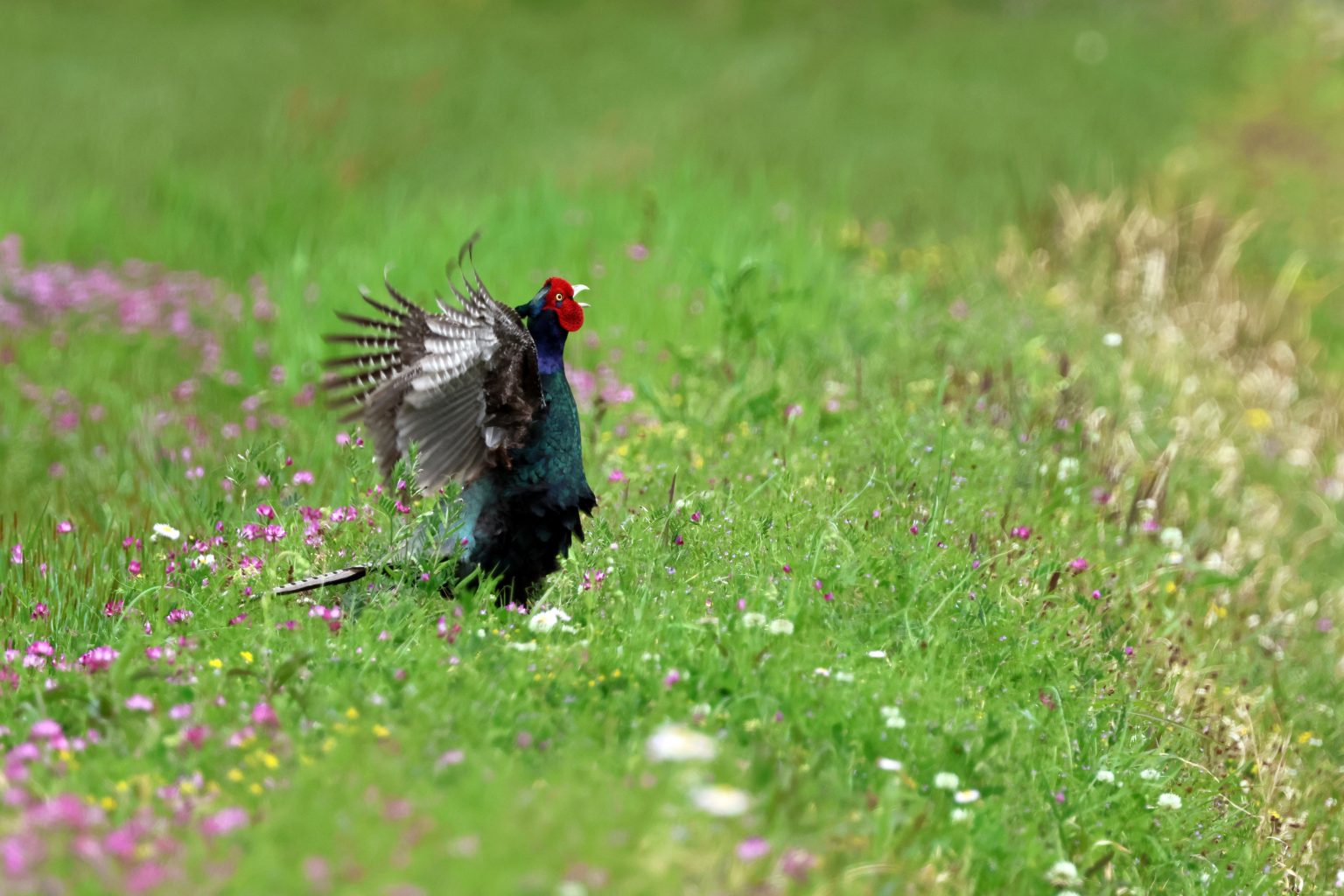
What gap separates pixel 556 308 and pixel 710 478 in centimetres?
123

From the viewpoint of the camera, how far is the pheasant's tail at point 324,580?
420 centimetres

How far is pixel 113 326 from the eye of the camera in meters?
8.45

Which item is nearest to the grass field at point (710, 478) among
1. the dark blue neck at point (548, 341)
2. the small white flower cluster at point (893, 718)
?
the small white flower cluster at point (893, 718)

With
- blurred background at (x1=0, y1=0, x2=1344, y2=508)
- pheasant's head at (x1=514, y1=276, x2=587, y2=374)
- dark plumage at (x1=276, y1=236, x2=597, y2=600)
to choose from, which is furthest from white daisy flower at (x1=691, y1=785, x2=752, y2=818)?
blurred background at (x1=0, y1=0, x2=1344, y2=508)

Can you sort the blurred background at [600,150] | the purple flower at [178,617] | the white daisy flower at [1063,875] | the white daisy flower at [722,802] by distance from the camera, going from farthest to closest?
the blurred background at [600,150] → the purple flower at [178,617] → the white daisy flower at [1063,875] → the white daisy flower at [722,802]

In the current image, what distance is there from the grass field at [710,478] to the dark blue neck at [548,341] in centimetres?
59

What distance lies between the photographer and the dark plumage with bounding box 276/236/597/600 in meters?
4.52

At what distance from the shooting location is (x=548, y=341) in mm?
4637

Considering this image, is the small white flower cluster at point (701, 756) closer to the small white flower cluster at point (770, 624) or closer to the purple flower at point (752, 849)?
the purple flower at point (752, 849)

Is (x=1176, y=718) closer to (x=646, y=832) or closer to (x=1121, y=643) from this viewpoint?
(x=1121, y=643)

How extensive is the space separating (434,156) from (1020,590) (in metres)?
8.37

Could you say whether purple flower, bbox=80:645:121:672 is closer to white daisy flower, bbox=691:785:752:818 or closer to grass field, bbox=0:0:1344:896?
grass field, bbox=0:0:1344:896

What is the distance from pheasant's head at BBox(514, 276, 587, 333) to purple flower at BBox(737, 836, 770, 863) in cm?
210

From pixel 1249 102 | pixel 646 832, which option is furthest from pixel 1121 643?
pixel 1249 102
